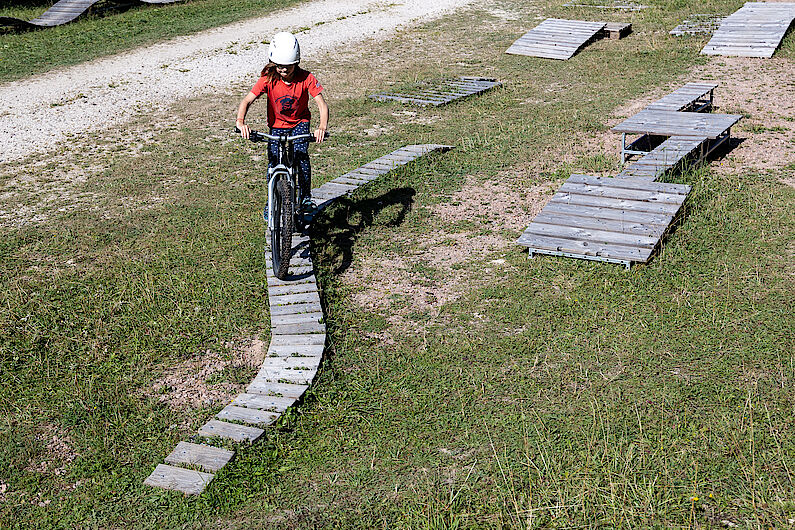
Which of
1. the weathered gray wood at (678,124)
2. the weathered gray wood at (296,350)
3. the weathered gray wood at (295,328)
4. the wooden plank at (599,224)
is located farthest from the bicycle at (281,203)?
the weathered gray wood at (678,124)

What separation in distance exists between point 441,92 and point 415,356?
26.5ft

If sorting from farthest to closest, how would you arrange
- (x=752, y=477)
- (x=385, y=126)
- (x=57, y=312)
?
(x=385, y=126) < (x=57, y=312) < (x=752, y=477)

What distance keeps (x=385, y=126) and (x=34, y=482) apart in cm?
768

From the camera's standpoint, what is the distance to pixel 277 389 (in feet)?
16.9

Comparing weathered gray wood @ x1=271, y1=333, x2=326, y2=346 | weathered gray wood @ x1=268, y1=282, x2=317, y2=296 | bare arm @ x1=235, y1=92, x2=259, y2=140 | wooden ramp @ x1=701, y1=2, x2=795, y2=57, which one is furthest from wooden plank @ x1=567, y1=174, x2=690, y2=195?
wooden ramp @ x1=701, y1=2, x2=795, y2=57

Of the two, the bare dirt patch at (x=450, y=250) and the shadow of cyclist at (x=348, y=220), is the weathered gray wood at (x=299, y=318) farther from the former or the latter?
the shadow of cyclist at (x=348, y=220)

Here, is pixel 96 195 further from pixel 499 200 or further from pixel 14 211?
pixel 499 200

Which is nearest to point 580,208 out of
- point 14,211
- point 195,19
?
point 14,211

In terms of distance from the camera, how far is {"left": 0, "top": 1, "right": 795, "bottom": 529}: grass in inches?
167

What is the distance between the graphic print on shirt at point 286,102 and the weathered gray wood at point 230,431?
9.26ft

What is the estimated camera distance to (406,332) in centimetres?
596

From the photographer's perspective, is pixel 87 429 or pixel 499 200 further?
pixel 499 200

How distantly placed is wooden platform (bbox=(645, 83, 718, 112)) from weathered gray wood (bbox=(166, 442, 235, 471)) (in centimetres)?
778

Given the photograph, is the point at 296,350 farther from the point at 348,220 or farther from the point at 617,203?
the point at 617,203
